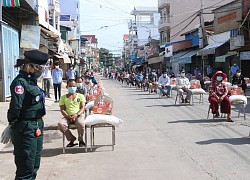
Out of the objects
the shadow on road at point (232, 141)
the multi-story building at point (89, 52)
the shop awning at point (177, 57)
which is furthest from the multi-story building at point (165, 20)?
the shadow on road at point (232, 141)

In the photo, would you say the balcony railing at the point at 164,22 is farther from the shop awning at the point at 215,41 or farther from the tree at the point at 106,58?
the tree at the point at 106,58

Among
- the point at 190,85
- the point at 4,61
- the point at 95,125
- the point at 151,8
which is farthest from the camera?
the point at 151,8

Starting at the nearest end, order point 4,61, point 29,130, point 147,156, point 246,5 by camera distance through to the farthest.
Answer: point 29,130 → point 147,156 → point 4,61 → point 246,5

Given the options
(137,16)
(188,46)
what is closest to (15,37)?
(188,46)

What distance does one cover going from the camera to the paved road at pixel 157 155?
633 centimetres

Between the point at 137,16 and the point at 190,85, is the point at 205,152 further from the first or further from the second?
the point at 137,16

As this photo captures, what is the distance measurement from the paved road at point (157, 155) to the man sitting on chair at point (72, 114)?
320 mm

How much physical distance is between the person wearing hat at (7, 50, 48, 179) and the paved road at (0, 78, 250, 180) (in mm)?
1558

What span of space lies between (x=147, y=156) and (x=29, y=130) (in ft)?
10.8

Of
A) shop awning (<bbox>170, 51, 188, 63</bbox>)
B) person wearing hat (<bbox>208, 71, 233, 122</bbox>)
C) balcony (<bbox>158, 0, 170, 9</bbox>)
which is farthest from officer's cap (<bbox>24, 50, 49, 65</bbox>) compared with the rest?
balcony (<bbox>158, 0, 170, 9</bbox>)

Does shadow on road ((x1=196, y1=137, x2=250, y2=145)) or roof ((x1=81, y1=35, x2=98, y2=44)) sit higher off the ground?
roof ((x1=81, y1=35, x2=98, y2=44))

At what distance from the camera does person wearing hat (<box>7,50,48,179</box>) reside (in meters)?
4.68

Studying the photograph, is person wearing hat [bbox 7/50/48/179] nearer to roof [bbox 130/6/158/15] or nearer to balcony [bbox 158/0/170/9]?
balcony [bbox 158/0/170/9]

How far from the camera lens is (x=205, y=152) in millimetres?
7734
